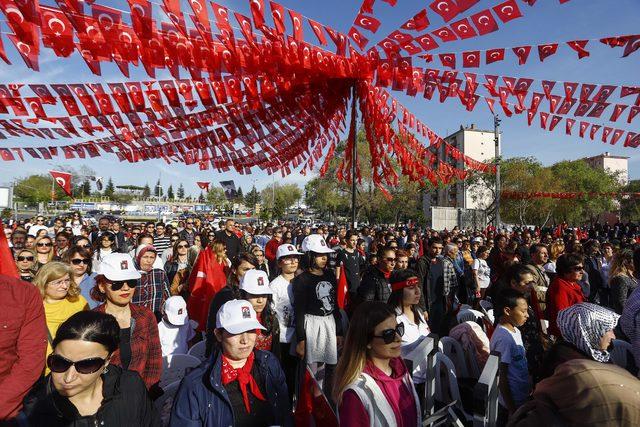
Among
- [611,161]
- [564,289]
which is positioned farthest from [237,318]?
[611,161]

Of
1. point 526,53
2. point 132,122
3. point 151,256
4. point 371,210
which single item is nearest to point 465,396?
point 151,256

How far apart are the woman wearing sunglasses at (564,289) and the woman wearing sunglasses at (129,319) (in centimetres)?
378

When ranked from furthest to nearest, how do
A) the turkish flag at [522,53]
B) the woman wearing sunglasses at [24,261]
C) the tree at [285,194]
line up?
1. the tree at [285,194]
2. the turkish flag at [522,53]
3. the woman wearing sunglasses at [24,261]

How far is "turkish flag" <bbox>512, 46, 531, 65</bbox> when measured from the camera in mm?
5254

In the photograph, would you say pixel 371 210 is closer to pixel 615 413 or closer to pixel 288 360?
pixel 288 360

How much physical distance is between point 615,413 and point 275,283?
11.1ft

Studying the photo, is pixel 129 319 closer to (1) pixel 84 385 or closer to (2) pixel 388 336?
(1) pixel 84 385

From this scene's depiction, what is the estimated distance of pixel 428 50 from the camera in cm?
528

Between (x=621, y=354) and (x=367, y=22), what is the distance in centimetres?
473

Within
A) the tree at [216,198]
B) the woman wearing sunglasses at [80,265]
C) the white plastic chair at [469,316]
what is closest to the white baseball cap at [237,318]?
the woman wearing sunglasses at [80,265]

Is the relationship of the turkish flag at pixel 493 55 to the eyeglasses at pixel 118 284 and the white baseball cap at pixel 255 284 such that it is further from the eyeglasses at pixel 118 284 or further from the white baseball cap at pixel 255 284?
the eyeglasses at pixel 118 284

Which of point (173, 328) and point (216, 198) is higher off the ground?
point (216, 198)

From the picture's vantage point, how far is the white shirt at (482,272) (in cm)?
762

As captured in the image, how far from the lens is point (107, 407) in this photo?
1.85m
